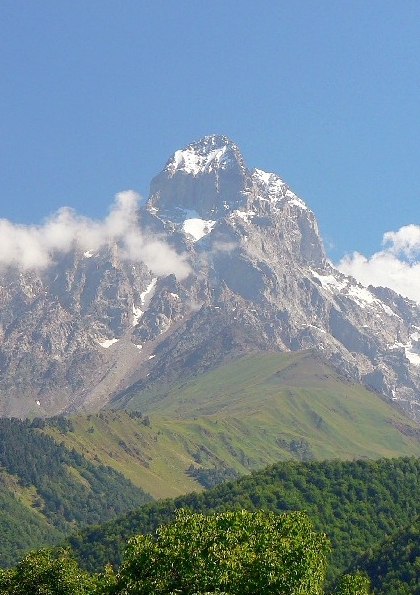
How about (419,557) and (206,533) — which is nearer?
(206,533)

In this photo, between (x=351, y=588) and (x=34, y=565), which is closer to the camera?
(x=351, y=588)

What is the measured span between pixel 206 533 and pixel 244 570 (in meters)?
5.62

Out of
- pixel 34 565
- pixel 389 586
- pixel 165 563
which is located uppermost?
pixel 389 586

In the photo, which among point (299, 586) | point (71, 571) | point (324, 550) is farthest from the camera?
point (71, 571)

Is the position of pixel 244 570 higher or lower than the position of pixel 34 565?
higher

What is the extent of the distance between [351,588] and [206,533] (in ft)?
49.7

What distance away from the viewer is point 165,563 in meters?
79.2

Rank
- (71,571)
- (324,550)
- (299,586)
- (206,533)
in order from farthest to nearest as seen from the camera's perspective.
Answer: (71,571) < (324,550) < (206,533) < (299,586)

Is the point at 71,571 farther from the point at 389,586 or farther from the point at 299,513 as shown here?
the point at 389,586

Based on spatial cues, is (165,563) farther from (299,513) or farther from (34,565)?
(34,565)

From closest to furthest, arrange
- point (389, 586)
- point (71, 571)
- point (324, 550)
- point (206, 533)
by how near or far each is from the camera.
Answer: point (206, 533), point (324, 550), point (71, 571), point (389, 586)

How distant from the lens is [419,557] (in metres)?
195

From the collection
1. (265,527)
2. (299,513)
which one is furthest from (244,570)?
(299,513)

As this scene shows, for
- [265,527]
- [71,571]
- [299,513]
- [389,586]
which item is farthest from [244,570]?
[389,586]
